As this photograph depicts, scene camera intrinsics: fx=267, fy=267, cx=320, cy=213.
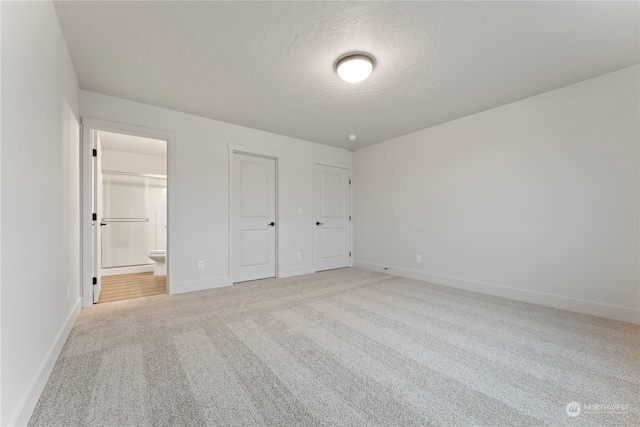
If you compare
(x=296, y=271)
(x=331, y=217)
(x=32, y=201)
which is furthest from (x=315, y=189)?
(x=32, y=201)

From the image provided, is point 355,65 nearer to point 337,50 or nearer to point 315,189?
point 337,50

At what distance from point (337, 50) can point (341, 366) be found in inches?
93.9

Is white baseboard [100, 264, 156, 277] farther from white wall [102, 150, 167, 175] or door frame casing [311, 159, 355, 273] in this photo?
door frame casing [311, 159, 355, 273]

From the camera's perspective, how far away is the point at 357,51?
2217 mm

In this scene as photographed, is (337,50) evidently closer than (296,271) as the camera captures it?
Yes

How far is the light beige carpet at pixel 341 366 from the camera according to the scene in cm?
134

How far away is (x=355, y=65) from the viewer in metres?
2.27

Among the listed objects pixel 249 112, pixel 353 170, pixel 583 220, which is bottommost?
pixel 583 220

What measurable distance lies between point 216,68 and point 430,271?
150 inches

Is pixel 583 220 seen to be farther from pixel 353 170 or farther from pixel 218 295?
pixel 218 295

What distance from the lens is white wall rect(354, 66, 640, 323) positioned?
255cm

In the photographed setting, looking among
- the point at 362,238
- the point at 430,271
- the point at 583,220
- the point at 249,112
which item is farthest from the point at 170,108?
the point at 583,220

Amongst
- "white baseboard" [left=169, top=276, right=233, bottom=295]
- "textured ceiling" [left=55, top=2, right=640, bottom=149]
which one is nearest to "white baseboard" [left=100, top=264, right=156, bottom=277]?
"white baseboard" [left=169, top=276, right=233, bottom=295]

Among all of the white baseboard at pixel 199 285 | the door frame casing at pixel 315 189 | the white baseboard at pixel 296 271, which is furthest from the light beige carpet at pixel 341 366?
the door frame casing at pixel 315 189
